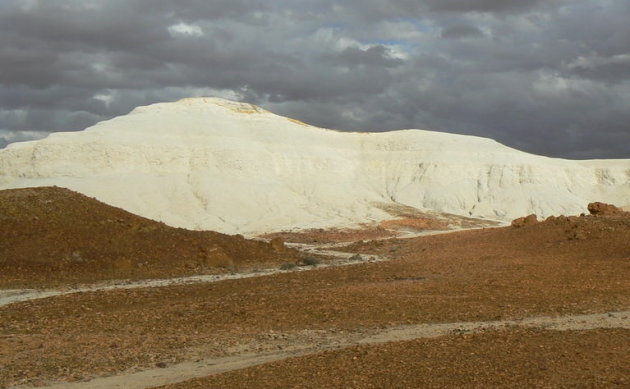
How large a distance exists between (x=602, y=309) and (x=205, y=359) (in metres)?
8.65

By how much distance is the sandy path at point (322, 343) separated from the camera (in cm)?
1102

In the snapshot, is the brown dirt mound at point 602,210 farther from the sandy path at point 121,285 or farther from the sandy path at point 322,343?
the sandy path at point 322,343

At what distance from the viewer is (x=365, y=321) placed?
1514 cm

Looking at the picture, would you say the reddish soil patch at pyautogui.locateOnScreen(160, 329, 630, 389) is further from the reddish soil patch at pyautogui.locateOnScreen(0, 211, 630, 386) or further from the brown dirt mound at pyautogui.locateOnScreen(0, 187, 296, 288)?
the brown dirt mound at pyautogui.locateOnScreen(0, 187, 296, 288)

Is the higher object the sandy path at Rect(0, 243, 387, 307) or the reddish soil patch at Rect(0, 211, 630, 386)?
the reddish soil patch at Rect(0, 211, 630, 386)

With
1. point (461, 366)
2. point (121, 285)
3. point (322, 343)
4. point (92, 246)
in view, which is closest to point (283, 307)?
point (322, 343)

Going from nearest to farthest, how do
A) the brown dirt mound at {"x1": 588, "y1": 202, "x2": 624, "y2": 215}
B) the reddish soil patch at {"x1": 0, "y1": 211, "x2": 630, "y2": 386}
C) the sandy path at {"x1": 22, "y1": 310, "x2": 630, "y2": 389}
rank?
the sandy path at {"x1": 22, "y1": 310, "x2": 630, "y2": 389} < the reddish soil patch at {"x1": 0, "y1": 211, "x2": 630, "y2": 386} < the brown dirt mound at {"x1": 588, "y1": 202, "x2": 624, "y2": 215}

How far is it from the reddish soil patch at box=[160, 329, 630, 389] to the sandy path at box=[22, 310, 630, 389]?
716 mm

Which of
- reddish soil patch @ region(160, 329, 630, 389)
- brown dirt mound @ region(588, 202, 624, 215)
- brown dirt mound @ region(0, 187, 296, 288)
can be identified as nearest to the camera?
reddish soil patch @ region(160, 329, 630, 389)

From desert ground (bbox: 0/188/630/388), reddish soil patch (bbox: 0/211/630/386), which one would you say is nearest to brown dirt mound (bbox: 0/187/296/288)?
desert ground (bbox: 0/188/630/388)

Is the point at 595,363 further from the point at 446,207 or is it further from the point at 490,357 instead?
the point at 446,207

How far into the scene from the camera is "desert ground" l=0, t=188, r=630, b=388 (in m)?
10.7

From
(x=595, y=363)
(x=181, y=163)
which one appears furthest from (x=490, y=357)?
(x=181, y=163)

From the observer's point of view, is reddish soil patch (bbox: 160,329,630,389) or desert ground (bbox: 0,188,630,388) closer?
reddish soil patch (bbox: 160,329,630,389)
